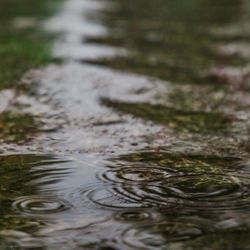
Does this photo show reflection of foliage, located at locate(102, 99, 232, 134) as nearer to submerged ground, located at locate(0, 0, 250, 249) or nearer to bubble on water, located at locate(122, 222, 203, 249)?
submerged ground, located at locate(0, 0, 250, 249)

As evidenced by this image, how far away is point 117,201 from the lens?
9.68 ft

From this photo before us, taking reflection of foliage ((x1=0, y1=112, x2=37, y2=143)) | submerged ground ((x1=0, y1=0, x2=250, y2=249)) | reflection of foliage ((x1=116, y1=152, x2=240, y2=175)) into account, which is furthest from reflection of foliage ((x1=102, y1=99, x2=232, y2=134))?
reflection of foliage ((x1=0, y1=112, x2=37, y2=143))

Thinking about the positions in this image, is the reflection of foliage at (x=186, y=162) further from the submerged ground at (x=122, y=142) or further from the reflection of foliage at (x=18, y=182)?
the reflection of foliage at (x=18, y=182)

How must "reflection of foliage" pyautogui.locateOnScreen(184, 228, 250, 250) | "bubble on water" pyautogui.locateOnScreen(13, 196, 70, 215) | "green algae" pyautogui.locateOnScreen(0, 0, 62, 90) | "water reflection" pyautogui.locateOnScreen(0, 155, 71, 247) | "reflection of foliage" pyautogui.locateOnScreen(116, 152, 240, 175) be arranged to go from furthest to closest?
"green algae" pyautogui.locateOnScreen(0, 0, 62, 90) → "reflection of foliage" pyautogui.locateOnScreen(116, 152, 240, 175) → "bubble on water" pyautogui.locateOnScreen(13, 196, 70, 215) → "water reflection" pyautogui.locateOnScreen(0, 155, 71, 247) → "reflection of foliage" pyautogui.locateOnScreen(184, 228, 250, 250)

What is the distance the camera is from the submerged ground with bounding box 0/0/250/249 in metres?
2.64

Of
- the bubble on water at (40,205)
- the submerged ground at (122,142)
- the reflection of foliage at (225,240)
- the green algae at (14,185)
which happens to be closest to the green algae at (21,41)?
the submerged ground at (122,142)

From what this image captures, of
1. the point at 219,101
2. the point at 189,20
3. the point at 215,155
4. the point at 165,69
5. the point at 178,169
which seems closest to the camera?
the point at 178,169

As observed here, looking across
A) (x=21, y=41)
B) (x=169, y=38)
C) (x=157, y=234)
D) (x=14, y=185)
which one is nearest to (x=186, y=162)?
(x=157, y=234)

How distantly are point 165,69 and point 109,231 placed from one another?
15.2 ft

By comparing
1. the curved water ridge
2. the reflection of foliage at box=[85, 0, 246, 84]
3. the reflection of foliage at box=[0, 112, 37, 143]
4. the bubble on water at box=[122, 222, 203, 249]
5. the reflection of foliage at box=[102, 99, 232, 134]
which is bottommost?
the bubble on water at box=[122, 222, 203, 249]

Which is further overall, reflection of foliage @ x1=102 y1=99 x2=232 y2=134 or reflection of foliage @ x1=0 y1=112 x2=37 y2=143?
reflection of foliage @ x1=102 y1=99 x2=232 y2=134

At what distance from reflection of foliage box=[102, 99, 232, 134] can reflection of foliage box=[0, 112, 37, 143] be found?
1008 millimetres

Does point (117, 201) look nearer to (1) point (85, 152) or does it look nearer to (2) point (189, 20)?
(1) point (85, 152)

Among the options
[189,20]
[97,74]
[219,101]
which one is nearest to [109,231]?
[219,101]
